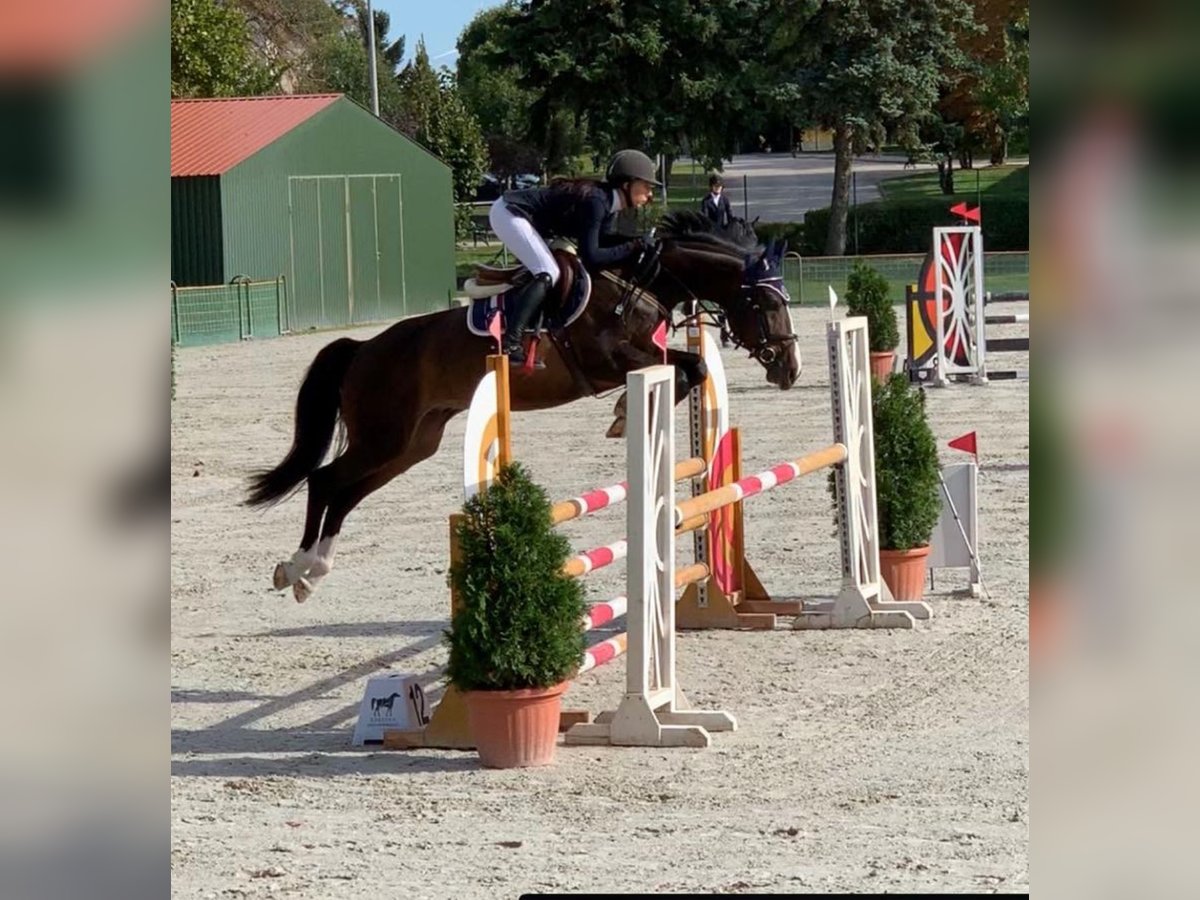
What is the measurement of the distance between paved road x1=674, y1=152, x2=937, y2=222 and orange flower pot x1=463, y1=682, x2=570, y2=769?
31.8 meters

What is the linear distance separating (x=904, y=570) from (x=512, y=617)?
296 centimetres

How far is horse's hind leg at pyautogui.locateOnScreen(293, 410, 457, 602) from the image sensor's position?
6520 mm

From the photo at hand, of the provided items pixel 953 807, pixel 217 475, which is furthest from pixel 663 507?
pixel 217 475

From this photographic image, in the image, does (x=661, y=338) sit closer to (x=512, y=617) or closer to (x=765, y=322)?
(x=765, y=322)

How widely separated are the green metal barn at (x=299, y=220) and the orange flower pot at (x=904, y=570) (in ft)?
49.9

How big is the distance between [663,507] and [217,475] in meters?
6.96

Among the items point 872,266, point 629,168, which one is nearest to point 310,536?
point 629,168

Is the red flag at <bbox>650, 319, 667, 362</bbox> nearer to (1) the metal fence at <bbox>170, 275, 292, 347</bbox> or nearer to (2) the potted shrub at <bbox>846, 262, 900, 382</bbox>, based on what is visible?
(2) the potted shrub at <bbox>846, 262, 900, 382</bbox>

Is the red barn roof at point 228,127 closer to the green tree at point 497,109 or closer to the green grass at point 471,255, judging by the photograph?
the green grass at point 471,255

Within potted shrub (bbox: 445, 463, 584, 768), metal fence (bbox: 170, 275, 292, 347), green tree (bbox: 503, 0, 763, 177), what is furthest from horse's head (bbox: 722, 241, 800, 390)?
green tree (bbox: 503, 0, 763, 177)

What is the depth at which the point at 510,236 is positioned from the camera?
21.9ft

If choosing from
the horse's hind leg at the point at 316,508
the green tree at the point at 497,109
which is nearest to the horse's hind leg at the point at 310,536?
the horse's hind leg at the point at 316,508

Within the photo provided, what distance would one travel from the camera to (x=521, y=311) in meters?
6.85
